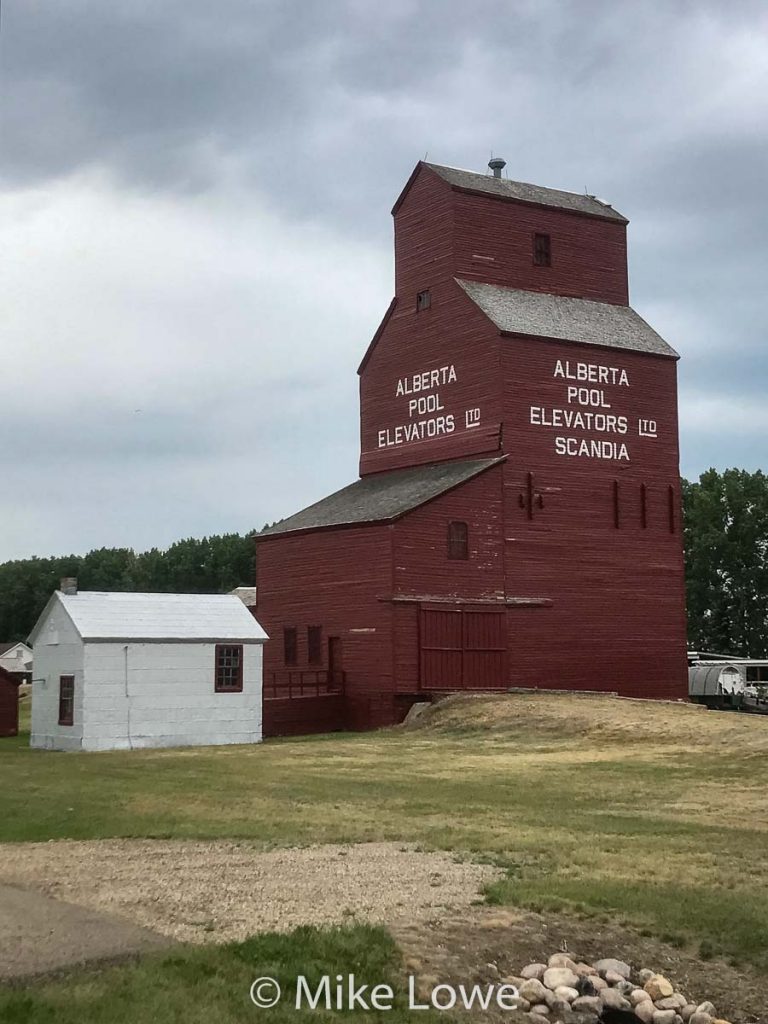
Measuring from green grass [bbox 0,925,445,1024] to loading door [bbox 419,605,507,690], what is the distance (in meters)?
27.9

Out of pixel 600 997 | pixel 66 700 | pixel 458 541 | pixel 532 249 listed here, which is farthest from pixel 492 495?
pixel 600 997

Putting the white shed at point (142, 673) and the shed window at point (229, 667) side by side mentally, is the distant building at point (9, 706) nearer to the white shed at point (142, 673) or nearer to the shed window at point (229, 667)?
the white shed at point (142, 673)

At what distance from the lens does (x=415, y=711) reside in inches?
1467

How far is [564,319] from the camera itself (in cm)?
4409

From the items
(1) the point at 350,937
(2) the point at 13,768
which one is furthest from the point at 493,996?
(2) the point at 13,768

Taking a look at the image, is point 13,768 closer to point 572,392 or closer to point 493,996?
point 493,996

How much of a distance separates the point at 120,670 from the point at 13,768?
274 inches

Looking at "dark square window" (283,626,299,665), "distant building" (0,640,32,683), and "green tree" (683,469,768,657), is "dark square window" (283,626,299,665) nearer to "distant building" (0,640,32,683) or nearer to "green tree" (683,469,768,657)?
"green tree" (683,469,768,657)

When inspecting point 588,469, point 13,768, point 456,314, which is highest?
point 456,314

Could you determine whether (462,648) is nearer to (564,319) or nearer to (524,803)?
(564,319)

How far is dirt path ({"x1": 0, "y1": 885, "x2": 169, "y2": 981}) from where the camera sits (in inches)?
365

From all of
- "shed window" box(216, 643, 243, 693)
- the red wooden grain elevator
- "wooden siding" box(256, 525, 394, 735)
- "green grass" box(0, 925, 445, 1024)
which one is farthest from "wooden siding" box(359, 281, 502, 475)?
"green grass" box(0, 925, 445, 1024)

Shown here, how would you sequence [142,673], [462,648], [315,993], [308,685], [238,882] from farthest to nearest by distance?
[308,685]
[462,648]
[142,673]
[238,882]
[315,993]

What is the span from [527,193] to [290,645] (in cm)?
1829
